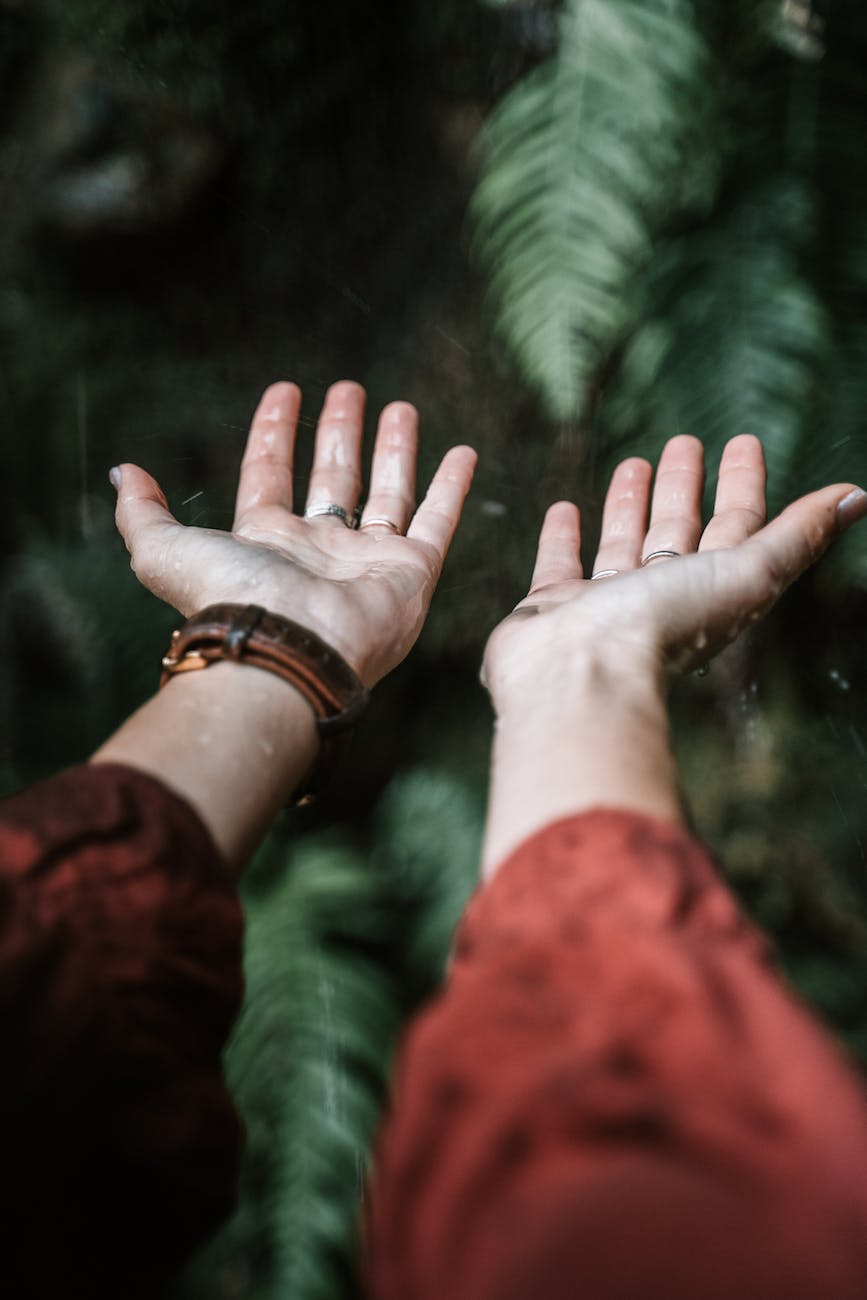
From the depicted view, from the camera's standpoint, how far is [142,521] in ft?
3.15

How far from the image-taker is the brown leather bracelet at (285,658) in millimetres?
751

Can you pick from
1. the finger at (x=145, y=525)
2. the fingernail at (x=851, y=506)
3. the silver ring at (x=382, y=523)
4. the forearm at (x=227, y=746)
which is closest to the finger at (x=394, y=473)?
the silver ring at (x=382, y=523)

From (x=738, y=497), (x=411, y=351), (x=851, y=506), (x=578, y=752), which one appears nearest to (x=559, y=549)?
(x=738, y=497)

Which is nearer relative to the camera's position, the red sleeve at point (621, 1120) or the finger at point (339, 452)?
the red sleeve at point (621, 1120)

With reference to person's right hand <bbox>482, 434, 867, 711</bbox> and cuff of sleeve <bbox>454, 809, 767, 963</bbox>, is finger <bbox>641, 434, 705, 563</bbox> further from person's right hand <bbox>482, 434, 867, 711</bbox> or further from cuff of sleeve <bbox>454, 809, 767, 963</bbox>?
cuff of sleeve <bbox>454, 809, 767, 963</bbox>

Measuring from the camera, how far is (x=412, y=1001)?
4.87 ft

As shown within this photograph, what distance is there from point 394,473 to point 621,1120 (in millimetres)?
863

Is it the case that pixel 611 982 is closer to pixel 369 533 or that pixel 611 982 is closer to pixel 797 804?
pixel 369 533

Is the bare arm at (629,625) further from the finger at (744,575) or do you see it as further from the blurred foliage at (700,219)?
the blurred foliage at (700,219)

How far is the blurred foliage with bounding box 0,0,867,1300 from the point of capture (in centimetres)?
109

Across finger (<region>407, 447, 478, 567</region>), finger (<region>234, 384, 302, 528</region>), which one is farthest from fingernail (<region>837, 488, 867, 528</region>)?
finger (<region>234, 384, 302, 528</region>)

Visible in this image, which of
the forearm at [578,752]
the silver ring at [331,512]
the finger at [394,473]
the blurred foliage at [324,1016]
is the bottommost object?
the blurred foliage at [324,1016]

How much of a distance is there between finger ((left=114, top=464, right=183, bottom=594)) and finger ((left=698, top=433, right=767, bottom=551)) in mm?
603

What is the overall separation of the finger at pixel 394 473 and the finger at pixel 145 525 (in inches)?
9.7
